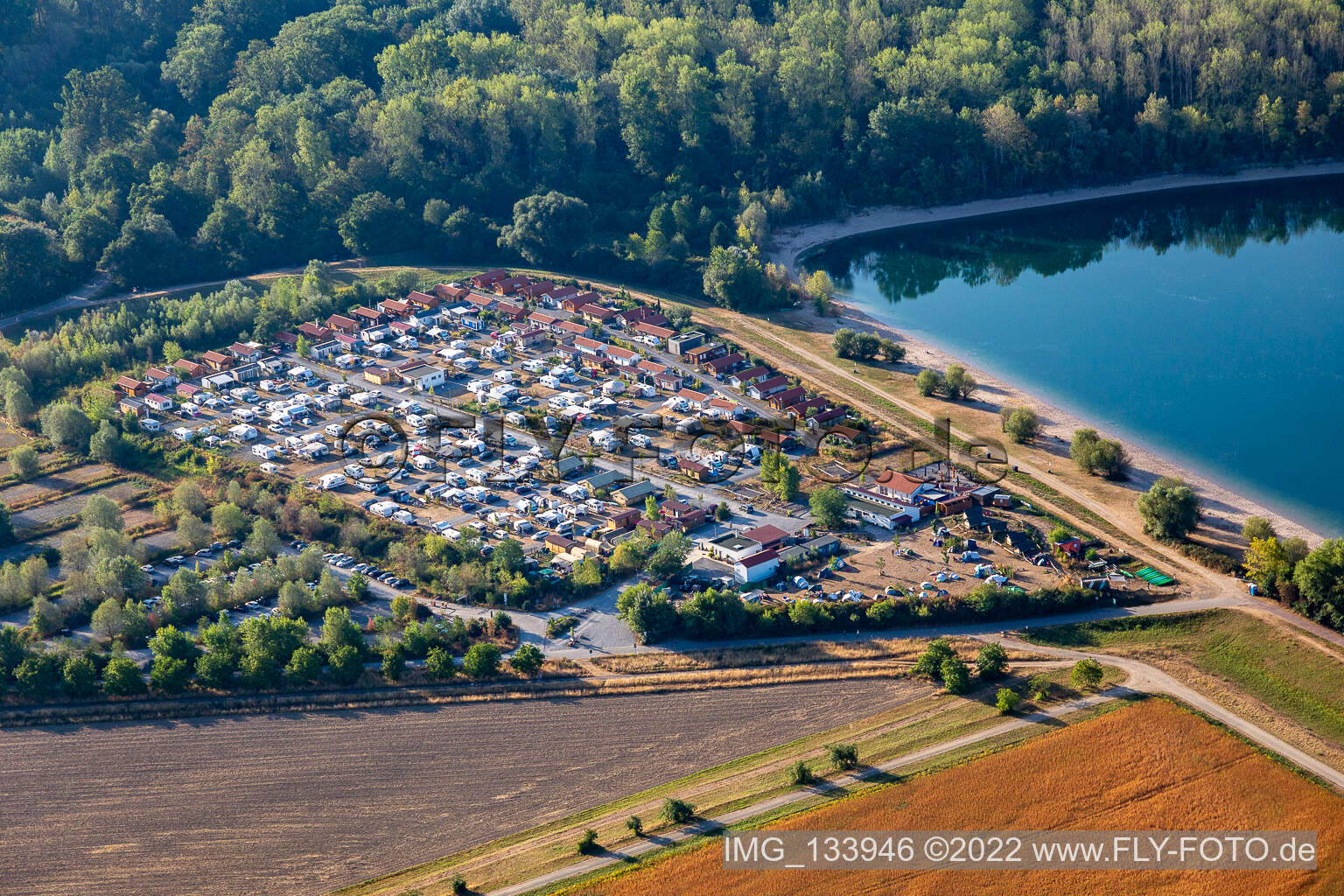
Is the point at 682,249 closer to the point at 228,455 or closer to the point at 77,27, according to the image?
the point at 228,455

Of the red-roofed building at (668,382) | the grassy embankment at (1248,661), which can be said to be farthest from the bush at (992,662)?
the red-roofed building at (668,382)

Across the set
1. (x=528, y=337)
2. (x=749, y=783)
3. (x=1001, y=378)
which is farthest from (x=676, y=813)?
(x=528, y=337)

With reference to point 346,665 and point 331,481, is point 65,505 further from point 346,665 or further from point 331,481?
point 346,665

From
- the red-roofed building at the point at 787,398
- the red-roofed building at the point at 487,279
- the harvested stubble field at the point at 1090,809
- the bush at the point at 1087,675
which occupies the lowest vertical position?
the harvested stubble field at the point at 1090,809

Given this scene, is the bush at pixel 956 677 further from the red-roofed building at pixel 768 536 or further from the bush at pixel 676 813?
the bush at pixel 676 813

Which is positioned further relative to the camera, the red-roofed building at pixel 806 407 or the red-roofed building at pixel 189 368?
the red-roofed building at pixel 189 368

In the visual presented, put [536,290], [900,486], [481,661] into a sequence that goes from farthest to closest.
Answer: [536,290] < [900,486] < [481,661]

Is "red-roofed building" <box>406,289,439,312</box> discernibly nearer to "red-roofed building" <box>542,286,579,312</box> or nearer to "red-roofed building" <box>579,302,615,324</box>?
"red-roofed building" <box>542,286,579,312</box>

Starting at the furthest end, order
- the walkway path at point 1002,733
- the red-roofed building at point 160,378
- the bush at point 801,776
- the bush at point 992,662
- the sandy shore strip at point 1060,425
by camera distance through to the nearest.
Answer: the red-roofed building at point 160,378, the sandy shore strip at point 1060,425, the bush at point 992,662, the bush at point 801,776, the walkway path at point 1002,733
